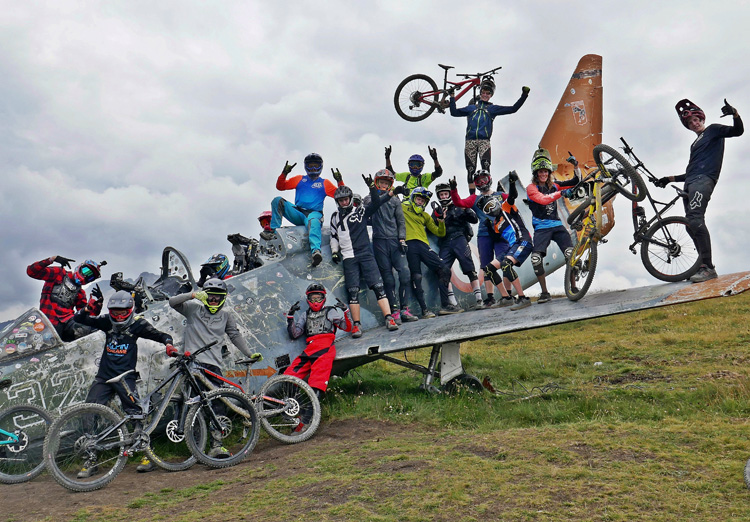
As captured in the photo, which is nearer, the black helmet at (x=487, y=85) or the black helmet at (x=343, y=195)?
the black helmet at (x=343, y=195)

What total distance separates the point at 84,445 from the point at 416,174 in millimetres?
7659

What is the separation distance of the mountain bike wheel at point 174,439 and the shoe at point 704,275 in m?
6.85

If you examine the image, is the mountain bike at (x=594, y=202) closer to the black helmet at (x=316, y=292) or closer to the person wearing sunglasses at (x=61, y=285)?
the black helmet at (x=316, y=292)

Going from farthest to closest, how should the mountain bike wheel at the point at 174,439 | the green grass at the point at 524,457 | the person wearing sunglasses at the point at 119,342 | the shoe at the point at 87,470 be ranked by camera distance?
the person wearing sunglasses at the point at 119,342 → the mountain bike wheel at the point at 174,439 → the shoe at the point at 87,470 → the green grass at the point at 524,457

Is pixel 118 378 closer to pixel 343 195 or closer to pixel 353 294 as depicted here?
pixel 353 294

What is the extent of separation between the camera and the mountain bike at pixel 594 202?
896cm

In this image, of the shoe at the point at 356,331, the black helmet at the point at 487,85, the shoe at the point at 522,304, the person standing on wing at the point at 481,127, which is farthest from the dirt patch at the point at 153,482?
the black helmet at the point at 487,85

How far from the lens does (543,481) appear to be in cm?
591

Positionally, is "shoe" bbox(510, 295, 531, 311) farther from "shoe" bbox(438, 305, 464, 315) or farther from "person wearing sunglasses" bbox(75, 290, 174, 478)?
"person wearing sunglasses" bbox(75, 290, 174, 478)

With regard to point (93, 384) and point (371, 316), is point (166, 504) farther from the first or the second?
point (371, 316)

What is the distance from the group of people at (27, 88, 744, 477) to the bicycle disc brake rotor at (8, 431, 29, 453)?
36.9 inches

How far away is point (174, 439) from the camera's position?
24.6 feet

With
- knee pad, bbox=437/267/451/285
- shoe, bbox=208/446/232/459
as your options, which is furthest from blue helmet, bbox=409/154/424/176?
shoe, bbox=208/446/232/459

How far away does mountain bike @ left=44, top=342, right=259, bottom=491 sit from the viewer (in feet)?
22.0
